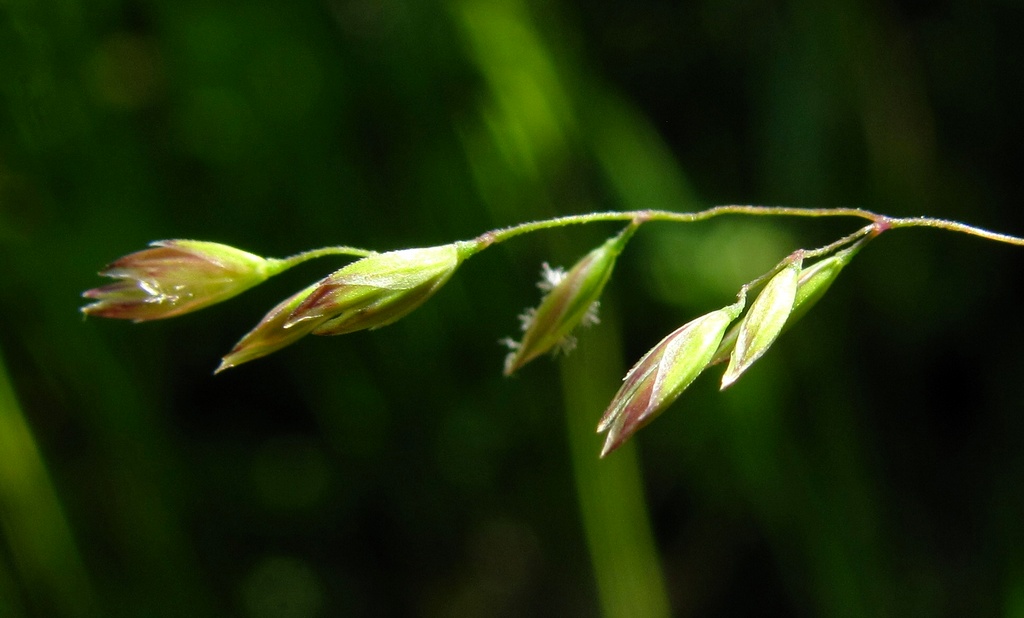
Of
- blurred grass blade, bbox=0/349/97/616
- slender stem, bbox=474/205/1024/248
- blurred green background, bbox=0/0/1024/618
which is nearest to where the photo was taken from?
slender stem, bbox=474/205/1024/248

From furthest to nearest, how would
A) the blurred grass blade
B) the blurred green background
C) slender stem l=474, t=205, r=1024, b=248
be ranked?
the blurred green background, the blurred grass blade, slender stem l=474, t=205, r=1024, b=248

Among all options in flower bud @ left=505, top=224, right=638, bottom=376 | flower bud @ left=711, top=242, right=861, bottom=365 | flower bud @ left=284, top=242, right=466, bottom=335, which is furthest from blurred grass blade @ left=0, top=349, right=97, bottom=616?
flower bud @ left=711, top=242, right=861, bottom=365

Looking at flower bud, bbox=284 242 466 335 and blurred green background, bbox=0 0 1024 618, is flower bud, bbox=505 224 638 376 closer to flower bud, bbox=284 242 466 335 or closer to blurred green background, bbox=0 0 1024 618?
flower bud, bbox=284 242 466 335

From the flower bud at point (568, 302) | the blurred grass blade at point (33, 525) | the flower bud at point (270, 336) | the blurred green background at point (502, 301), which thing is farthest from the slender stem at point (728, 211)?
the blurred grass blade at point (33, 525)

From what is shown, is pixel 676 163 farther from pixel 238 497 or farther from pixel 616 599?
pixel 238 497

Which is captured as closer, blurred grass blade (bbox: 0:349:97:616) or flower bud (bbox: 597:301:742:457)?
flower bud (bbox: 597:301:742:457)

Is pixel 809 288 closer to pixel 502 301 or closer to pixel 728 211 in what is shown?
pixel 728 211

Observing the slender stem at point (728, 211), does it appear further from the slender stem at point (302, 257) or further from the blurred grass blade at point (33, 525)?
the blurred grass blade at point (33, 525)

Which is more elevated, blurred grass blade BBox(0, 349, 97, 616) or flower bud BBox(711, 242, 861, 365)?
flower bud BBox(711, 242, 861, 365)

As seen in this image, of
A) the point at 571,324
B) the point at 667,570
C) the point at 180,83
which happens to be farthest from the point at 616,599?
the point at 180,83
